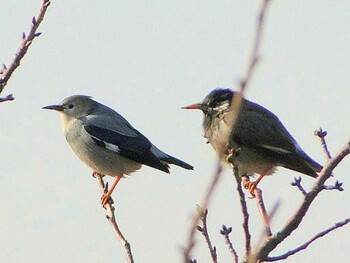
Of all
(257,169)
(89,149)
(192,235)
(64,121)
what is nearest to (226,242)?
(192,235)

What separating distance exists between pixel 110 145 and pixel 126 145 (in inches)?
9.6

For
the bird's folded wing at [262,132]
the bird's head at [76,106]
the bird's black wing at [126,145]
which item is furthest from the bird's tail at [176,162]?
the bird's head at [76,106]

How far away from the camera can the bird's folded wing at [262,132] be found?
29.9ft

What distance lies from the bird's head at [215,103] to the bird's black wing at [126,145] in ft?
2.37


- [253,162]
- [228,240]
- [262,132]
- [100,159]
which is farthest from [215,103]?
[228,240]

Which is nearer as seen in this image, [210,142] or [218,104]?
[210,142]

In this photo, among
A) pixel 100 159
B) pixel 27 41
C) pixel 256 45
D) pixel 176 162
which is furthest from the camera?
pixel 176 162

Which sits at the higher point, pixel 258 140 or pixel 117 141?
pixel 258 140

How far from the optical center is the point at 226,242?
13.6ft

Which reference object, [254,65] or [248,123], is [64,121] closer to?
[248,123]

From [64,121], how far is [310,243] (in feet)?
23.2

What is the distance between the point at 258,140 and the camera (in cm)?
919

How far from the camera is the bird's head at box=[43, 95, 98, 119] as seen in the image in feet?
34.2

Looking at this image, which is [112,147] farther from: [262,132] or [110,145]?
[262,132]
